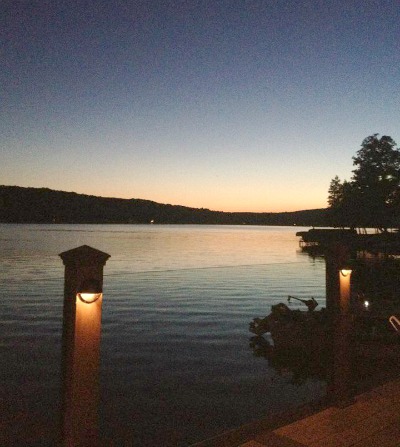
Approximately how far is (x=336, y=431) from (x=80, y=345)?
136 inches

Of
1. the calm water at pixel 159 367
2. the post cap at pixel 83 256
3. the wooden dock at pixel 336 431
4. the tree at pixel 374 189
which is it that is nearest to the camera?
the post cap at pixel 83 256

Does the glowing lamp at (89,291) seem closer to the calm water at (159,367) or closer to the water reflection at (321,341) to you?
the calm water at (159,367)

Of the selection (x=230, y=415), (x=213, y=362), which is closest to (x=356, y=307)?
(x=213, y=362)

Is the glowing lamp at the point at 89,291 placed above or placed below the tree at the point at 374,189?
below

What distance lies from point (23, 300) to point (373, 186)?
54068 millimetres

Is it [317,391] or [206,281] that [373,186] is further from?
[317,391]

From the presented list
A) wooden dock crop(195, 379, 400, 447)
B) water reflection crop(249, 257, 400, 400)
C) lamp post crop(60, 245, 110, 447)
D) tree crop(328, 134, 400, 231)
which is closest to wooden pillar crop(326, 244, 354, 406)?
wooden dock crop(195, 379, 400, 447)

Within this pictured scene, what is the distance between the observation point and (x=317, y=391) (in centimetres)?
1176

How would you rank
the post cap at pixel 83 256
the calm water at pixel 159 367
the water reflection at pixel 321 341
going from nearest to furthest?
1. the post cap at pixel 83 256
2. the calm water at pixel 159 367
3. the water reflection at pixel 321 341

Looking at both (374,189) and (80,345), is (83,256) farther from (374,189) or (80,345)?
(374,189)

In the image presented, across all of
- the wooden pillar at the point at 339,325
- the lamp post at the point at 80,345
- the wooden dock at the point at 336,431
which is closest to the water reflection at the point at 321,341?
the wooden pillar at the point at 339,325

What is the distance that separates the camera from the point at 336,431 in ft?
17.6

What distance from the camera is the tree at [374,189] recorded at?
6078 cm

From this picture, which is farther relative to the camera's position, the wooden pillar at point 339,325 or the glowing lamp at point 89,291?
the wooden pillar at point 339,325
